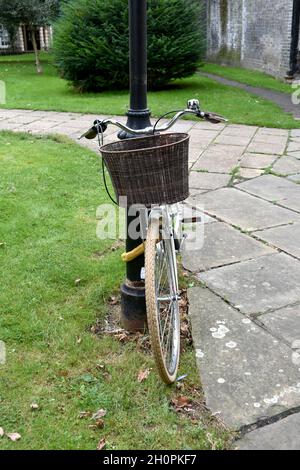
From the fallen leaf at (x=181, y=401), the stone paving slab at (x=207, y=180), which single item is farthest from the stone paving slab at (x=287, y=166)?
the fallen leaf at (x=181, y=401)

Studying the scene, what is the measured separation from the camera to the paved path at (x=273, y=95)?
961 centimetres

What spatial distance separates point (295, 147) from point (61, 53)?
699 cm

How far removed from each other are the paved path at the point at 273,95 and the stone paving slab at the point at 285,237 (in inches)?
196

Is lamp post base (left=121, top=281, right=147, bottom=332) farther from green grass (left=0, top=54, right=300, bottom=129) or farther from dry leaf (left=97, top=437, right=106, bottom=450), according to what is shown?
green grass (left=0, top=54, right=300, bottom=129)

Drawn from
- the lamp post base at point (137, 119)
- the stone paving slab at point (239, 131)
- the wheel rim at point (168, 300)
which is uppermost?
the lamp post base at point (137, 119)

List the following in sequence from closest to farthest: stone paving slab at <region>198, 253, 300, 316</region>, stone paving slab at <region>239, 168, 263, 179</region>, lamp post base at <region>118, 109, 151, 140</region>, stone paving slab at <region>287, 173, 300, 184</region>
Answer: lamp post base at <region>118, 109, 151, 140</region> → stone paving slab at <region>198, 253, 300, 316</region> → stone paving slab at <region>287, 173, 300, 184</region> → stone paving slab at <region>239, 168, 263, 179</region>

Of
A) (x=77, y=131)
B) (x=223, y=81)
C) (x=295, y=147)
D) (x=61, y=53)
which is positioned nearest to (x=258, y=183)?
(x=295, y=147)

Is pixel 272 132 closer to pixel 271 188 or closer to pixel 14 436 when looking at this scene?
pixel 271 188

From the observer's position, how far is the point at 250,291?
3.29 metres

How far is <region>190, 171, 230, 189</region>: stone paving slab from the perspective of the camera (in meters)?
5.37

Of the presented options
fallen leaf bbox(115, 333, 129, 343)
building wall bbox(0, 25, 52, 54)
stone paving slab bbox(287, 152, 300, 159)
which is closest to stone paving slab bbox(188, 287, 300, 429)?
fallen leaf bbox(115, 333, 129, 343)

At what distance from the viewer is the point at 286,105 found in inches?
396

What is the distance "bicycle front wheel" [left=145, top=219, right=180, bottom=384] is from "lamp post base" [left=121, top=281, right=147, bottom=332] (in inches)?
5.4

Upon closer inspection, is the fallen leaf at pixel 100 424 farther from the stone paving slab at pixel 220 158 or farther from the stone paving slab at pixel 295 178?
the stone paving slab at pixel 220 158
